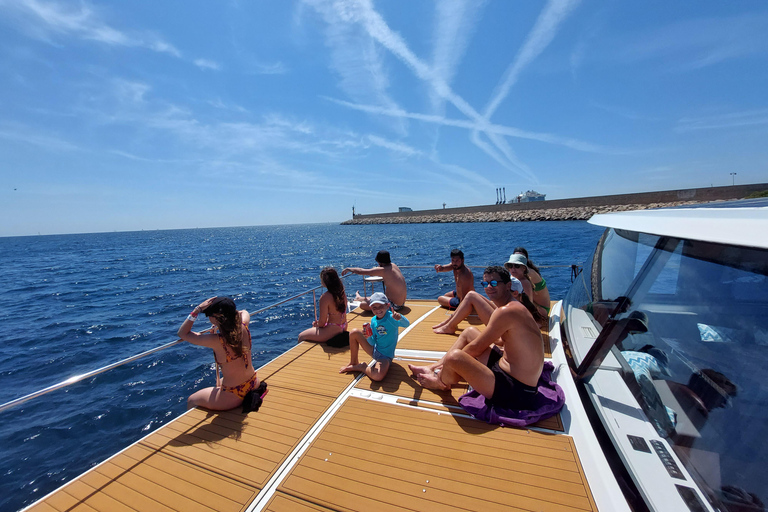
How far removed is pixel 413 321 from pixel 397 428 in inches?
134

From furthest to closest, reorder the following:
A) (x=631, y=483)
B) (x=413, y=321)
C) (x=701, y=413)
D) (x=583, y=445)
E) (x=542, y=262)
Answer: (x=542, y=262) < (x=413, y=321) < (x=583, y=445) < (x=631, y=483) < (x=701, y=413)

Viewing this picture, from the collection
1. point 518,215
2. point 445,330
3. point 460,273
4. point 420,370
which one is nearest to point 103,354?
point 445,330

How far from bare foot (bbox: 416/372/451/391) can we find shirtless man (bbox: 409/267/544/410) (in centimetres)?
48

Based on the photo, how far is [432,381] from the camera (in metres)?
3.86

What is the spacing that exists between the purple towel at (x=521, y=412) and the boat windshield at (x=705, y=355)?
74cm

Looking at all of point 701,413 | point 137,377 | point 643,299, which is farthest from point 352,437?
point 137,377

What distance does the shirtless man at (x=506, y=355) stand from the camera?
305 cm

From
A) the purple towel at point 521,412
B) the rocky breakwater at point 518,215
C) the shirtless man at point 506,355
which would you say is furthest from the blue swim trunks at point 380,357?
the rocky breakwater at point 518,215

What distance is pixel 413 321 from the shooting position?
258 inches

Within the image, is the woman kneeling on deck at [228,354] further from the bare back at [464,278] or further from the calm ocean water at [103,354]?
the bare back at [464,278]

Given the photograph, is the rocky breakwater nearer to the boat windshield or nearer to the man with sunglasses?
the man with sunglasses

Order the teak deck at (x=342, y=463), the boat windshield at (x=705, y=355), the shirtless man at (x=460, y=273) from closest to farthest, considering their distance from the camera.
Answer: the boat windshield at (x=705, y=355) → the teak deck at (x=342, y=463) → the shirtless man at (x=460, y=273)

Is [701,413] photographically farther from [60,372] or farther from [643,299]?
[60,372]

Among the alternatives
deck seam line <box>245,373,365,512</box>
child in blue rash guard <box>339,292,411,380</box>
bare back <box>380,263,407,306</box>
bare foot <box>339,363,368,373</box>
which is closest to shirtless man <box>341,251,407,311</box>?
bare back <box>380,263,407,306</box>
